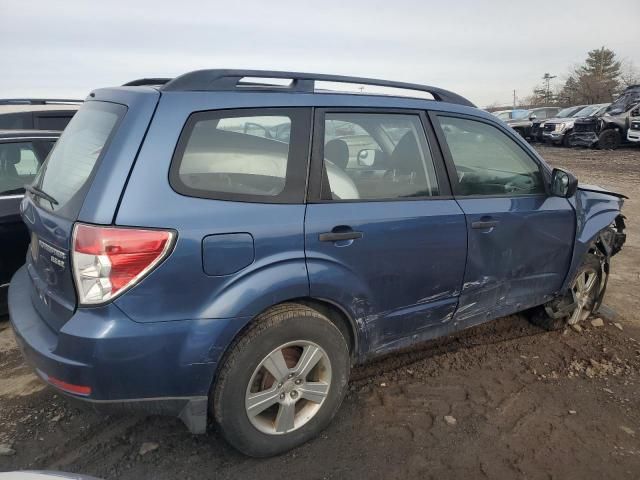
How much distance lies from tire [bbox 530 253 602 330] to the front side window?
436 centimetres

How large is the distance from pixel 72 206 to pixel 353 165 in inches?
55.7

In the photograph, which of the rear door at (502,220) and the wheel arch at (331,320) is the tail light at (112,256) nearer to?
the wheel arch at (331,320)

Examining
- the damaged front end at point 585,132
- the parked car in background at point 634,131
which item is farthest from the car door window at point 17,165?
the damaged front end at point 585,132

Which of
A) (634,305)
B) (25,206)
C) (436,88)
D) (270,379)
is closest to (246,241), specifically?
(270,379)

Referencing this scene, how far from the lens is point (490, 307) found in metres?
3.36

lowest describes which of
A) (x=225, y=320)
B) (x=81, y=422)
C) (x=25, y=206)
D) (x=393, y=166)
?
(x=81, y=422)

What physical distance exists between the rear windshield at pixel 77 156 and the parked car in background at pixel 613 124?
2195 centimetres

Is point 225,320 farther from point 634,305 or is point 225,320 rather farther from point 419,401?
point 634,305

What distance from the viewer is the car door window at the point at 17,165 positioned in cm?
417

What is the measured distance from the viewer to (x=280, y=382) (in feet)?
8.14

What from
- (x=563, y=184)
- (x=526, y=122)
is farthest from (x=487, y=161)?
(x=526, y=122)

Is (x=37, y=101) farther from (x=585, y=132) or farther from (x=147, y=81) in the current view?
(x=585, y=132)

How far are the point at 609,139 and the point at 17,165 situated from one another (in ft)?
71.8

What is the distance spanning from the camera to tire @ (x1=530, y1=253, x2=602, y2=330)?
157 inches
